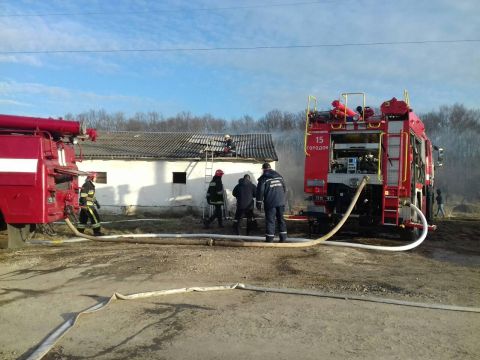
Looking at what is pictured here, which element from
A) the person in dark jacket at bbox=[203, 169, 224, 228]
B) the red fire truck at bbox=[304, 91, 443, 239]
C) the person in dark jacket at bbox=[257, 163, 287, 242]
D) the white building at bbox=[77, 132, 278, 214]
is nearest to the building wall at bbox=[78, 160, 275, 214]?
the white building at bbox=[77, 132, 278, 214]

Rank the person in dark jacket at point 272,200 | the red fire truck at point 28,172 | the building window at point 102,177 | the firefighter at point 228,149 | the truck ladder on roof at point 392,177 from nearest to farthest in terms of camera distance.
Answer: the red fire truck at point 28,172 < the person in dark jacket at point 272,200 < the truck ladder on roof at point 392,177 < the firefighter at point 228,149 < the building window at point 102,177

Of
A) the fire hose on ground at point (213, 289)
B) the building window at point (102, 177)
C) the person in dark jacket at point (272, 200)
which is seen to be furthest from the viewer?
the building window at point (102, 177)

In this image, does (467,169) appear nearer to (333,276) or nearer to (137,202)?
(137,202)

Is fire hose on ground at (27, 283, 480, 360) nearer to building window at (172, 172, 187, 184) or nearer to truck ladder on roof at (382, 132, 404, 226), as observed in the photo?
truck ladder on roof at (382, 132, 404, 226)

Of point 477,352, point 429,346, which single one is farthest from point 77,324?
point 477,352

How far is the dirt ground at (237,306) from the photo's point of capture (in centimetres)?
370

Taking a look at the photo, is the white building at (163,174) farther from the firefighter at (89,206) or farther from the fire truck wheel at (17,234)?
the fire truck wheel at (17,234)

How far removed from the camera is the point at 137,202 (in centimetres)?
1936

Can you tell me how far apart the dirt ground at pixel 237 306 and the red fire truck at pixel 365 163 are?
1.86 m

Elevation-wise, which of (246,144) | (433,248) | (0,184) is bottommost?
(433,248)

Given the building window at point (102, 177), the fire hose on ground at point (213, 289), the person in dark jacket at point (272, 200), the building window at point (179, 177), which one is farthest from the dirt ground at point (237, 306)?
the building window at point (102, 177)

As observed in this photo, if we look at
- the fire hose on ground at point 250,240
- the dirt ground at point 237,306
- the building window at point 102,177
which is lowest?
the dirt ground at point 237,306

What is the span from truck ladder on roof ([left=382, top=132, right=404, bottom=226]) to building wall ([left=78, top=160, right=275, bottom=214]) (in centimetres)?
952

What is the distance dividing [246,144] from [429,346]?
1843cm
